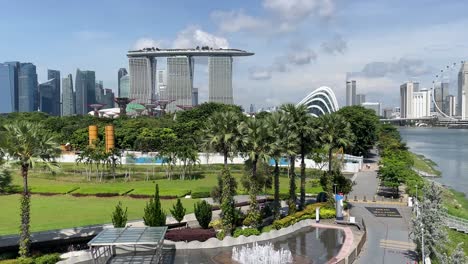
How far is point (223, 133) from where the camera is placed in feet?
98.0

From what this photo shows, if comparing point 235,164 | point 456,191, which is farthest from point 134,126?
point 456,191

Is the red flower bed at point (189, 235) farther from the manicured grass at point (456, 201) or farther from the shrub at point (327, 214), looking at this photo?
the manicured grass at point (456, 201)

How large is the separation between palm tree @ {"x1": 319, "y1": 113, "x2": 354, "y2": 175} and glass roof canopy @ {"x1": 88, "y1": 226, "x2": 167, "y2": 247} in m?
18.5

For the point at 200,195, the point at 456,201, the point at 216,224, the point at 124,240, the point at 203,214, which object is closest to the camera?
the point at 124,240

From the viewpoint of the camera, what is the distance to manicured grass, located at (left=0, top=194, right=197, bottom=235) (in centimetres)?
3238

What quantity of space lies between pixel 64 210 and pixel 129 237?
18.0m

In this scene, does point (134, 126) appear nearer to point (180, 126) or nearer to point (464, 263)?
point (180, 126)

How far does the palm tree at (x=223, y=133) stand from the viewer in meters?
29.8

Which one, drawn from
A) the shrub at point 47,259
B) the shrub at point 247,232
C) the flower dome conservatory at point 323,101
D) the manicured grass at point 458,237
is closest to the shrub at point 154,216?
the shrub at point 247,232

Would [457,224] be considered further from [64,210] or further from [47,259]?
[64,210]

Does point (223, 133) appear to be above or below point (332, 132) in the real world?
above

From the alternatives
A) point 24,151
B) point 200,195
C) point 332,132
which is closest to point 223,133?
point 332,132

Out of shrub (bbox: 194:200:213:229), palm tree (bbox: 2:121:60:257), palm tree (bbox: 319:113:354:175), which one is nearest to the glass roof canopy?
palm tree (bbox: 2:121:60:257)

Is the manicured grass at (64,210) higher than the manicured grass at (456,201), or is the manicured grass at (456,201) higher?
the manicured grass at (64,210)
